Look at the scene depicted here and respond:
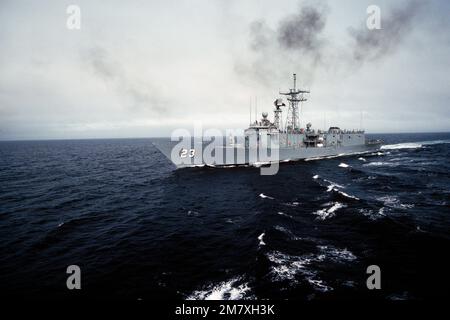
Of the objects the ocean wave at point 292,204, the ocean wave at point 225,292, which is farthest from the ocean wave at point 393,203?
the ocean wave at point 225,292

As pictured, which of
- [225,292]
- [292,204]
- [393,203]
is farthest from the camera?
[292,204]

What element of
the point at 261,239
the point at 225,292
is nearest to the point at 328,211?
the point at 261,239

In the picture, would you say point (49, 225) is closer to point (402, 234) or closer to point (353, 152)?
point (402, 234)

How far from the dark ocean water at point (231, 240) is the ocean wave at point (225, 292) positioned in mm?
47

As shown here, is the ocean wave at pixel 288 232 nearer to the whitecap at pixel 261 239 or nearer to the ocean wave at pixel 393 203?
the whitecap at pixel 261 239

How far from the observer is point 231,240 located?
16.3 m

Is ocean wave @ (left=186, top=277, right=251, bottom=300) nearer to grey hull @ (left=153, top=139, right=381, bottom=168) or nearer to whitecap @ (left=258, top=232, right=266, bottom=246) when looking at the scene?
whitecap @ (left=258, top=232, right=266, bottom=246)

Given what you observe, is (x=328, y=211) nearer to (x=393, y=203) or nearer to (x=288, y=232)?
(x=288, y=232)

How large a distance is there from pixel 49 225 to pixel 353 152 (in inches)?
2680

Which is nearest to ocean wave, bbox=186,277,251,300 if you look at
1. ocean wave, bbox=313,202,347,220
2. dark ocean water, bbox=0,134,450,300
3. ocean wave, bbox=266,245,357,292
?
dark ocean water, bbox=0,134,450,300

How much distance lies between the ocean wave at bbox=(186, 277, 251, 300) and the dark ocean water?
0.05m

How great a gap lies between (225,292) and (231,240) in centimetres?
548

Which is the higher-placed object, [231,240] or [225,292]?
[231,240]
